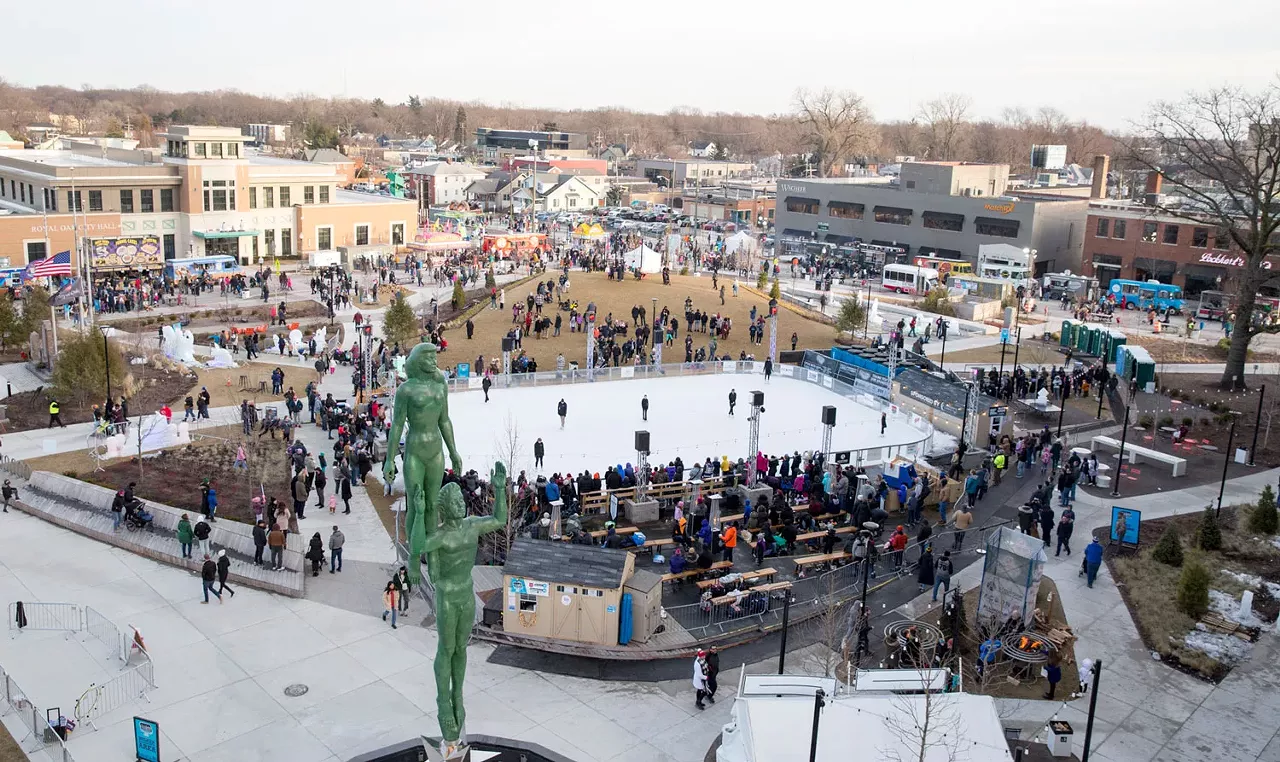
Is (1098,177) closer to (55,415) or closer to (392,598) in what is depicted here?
(55,415)

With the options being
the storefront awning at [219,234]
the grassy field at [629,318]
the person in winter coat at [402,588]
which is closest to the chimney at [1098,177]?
the grassy field at [629,318]

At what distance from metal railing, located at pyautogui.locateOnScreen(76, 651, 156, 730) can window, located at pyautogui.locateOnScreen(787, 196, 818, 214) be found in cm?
6490

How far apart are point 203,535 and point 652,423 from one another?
1321 cm

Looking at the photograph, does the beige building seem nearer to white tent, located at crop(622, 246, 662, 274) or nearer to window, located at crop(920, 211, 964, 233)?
white tent, located at crop(622, 246, 662, 274)

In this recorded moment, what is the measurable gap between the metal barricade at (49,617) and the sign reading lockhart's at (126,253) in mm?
36274

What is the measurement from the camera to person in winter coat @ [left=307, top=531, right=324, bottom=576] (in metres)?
18.8

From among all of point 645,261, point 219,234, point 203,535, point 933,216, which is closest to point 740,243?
point 933,216

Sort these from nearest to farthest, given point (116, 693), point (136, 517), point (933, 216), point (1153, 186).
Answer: point (116, 693) < point (136, 517) < point (933, 216) < point (1153, 186)

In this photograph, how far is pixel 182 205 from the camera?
54.7 metres

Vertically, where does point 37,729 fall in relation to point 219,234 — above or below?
below

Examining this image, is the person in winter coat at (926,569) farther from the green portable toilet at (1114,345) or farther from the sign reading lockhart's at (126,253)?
the sign reading lockhart's at (126,253)

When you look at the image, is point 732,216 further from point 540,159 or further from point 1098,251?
point 1098,251

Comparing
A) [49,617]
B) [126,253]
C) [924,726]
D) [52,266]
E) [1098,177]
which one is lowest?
[49,617]

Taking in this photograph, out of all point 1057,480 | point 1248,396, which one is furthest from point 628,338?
point 1248,396
